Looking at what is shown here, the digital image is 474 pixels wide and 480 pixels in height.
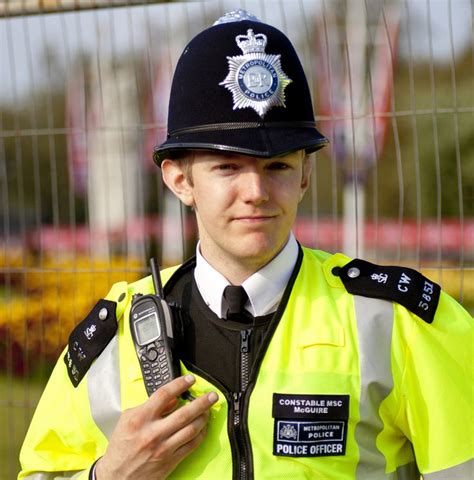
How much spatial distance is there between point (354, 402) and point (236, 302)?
0.36 meters

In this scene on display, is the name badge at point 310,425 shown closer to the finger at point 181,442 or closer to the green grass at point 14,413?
the finger at point 181,442

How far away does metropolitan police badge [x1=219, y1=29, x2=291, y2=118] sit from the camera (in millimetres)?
2133

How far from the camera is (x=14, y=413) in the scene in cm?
443

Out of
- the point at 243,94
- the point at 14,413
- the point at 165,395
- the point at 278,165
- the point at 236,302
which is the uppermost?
the point at 243,94

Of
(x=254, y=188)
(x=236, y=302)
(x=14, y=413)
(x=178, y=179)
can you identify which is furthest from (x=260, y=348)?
(x=14, y=413)

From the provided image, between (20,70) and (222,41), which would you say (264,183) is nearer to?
A: (222,41)

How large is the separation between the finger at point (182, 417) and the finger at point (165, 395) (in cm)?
3

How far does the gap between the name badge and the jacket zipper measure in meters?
0.07

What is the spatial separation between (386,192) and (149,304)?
1.72 metres

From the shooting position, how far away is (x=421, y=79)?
3.54 meters

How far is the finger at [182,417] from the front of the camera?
2025 mm

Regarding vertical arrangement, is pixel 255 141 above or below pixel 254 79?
below

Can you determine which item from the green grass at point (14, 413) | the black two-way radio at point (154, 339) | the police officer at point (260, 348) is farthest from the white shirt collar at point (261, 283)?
the green grass at point (14, 413)

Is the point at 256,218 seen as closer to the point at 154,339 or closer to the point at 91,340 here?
the point at 154,339
